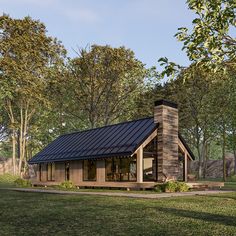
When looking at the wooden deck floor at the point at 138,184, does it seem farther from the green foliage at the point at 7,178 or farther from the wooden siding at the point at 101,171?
the green foliage at the point at 7,178

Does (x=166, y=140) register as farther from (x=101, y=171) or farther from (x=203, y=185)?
(x=101, y=171)

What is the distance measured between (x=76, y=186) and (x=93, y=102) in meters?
18.0

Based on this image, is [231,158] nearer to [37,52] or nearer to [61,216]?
[37,52]

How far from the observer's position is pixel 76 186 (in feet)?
103

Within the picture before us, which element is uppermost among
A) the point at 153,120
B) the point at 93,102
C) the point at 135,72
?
the point at 135,72

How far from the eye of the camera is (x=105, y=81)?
148 ft

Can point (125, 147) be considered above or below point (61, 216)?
above

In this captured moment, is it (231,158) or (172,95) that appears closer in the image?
(172,95)

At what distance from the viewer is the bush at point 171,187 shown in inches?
906

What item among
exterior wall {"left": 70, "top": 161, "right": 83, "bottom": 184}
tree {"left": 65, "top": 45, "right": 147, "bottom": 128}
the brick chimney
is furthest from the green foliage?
the brick chimney

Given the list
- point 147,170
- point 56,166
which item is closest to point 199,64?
point 147,170

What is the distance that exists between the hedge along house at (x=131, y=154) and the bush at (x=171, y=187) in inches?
41.0

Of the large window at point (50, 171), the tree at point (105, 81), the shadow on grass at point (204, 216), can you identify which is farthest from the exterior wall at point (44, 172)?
the shadow on grass at point (204, 216)

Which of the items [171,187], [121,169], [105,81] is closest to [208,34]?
[171,187]
